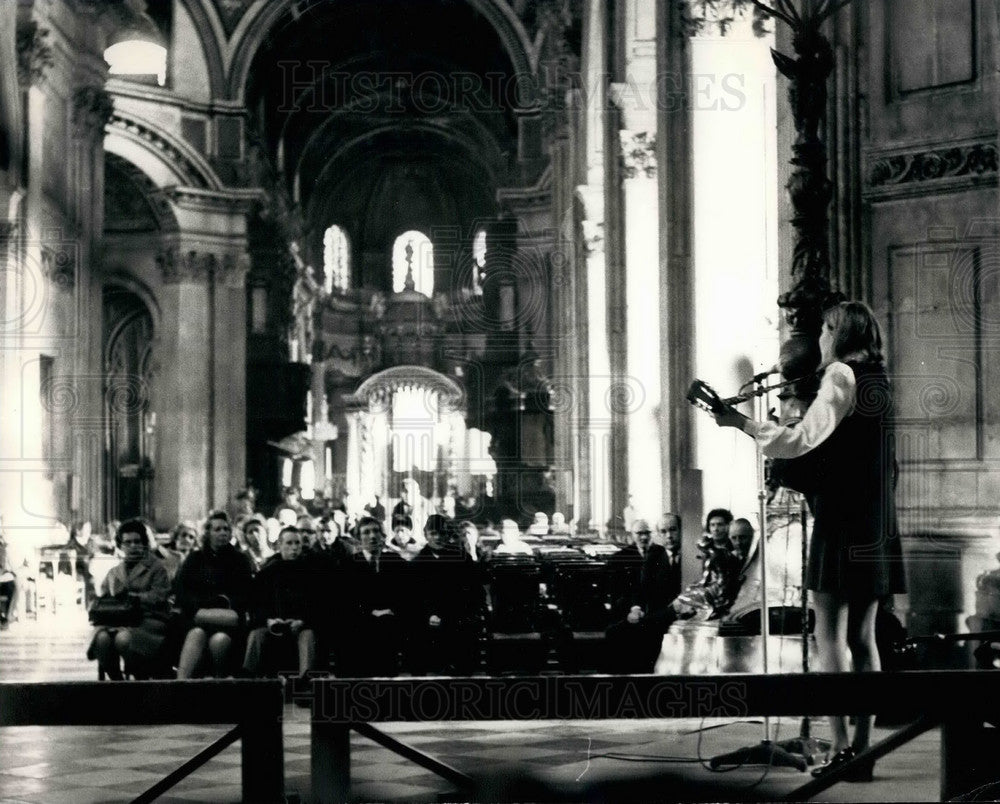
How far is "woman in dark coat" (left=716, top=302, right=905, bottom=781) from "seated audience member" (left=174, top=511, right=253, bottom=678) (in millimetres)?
4750

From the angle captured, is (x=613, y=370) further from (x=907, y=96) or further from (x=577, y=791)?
(x=577, y=791)

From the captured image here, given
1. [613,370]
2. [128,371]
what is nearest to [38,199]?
[613,370]

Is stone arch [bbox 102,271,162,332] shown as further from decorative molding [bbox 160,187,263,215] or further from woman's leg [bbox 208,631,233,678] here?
woman's leg [bbox 208,631,233,678]

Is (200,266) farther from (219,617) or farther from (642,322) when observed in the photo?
(219,617)

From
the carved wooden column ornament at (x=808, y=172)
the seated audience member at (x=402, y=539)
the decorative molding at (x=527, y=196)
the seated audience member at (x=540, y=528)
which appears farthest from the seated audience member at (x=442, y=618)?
the decorative molding at (x=527, y=196)

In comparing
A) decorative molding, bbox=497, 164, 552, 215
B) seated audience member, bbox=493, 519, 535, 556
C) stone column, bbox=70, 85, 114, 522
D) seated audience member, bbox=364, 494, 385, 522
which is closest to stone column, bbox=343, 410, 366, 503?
seated audience member, bbox=364, 494, 385, 522

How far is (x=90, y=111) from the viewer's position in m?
21.3

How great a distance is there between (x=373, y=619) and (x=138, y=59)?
85.1ft

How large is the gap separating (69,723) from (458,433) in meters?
44.7

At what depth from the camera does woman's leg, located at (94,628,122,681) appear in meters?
9.53

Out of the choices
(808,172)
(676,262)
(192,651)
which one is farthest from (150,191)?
(808,172)

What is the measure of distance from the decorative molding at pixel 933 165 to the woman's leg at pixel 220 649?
4.55 metres

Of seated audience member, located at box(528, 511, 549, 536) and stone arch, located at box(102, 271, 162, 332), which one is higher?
stone arch, located at box(102, 271, 162, 332)

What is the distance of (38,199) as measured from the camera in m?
17.6
